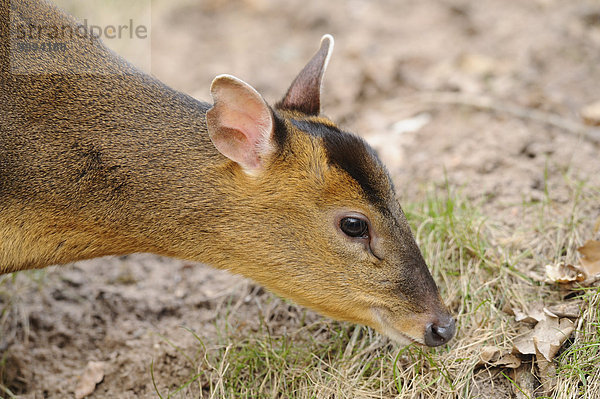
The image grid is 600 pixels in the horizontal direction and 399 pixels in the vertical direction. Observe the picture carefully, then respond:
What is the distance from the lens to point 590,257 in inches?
163

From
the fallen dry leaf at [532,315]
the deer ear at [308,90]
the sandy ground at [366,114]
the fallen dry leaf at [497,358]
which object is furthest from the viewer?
the sandy ground at [366,114]

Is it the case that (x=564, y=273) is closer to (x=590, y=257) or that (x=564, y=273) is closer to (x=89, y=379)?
(x=590, y=257)

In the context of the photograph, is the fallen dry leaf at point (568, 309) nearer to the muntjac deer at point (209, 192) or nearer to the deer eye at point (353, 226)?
the muntjac deer at point (209, 192)

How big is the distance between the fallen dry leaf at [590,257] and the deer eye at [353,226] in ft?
4.58

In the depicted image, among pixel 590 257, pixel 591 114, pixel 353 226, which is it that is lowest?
pixel 590 257

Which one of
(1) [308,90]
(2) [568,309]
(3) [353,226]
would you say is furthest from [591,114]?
(3) [353,226]

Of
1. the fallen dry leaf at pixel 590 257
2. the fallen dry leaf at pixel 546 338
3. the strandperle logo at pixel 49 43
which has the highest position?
the strandperle logo at pixel 49 43

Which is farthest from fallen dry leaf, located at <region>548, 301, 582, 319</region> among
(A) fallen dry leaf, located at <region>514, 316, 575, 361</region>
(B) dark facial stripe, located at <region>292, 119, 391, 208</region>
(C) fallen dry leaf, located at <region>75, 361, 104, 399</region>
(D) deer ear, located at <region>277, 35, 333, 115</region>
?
(C) fallen dry leaf, located at <region>75, 361, 104, 399</region>

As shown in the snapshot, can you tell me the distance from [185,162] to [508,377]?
2095 millimetres

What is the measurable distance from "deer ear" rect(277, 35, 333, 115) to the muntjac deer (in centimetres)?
25

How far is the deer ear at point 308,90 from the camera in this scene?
4227 mm

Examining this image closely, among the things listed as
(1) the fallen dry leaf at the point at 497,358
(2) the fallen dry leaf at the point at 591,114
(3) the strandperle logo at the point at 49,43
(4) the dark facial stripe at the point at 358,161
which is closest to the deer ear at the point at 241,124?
(4) the dark facial stripe at the point at 358,161

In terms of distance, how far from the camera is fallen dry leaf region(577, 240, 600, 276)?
160 inches

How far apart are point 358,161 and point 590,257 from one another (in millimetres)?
1578
